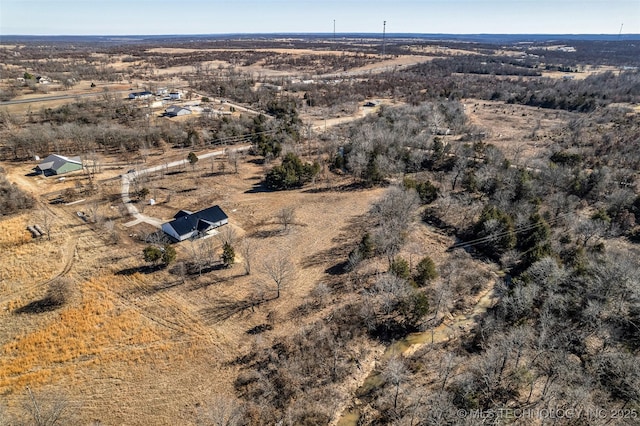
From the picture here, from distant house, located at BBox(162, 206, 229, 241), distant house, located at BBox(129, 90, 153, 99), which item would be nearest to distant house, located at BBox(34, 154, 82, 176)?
distant house, located at BBox(162, 206, 229, 241)

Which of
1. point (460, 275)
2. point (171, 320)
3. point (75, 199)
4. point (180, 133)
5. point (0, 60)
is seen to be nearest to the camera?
point (171, 320)

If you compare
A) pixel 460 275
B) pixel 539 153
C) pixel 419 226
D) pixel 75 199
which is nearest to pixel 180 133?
pixel 75 199

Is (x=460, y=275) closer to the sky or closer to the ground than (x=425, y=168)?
closer to the ground

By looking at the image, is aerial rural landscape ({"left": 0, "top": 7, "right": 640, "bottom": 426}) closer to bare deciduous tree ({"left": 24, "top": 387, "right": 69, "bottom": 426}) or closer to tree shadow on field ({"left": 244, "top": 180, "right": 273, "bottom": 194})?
bare deciduous tree ({"left": 24, "top": 387, "right": 69, "bottom": 426})

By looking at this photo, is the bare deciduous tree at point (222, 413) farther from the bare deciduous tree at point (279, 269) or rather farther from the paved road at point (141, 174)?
→ the paved road at point (141, 174)

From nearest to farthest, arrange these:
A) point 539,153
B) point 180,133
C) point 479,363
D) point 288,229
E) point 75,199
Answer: point 479,363 → point 288,229 → point 75,199 → point 539,153 → point 180,133

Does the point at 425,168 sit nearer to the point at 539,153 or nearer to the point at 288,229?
the point at 539,153

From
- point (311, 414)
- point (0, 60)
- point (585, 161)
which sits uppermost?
point (0, 60)

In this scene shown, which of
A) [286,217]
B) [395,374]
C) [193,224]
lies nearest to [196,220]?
[193,224]
